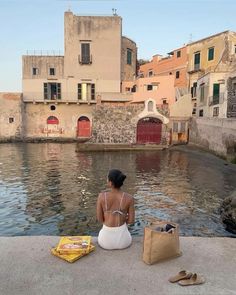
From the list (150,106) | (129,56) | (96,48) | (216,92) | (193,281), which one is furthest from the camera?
(129,56)

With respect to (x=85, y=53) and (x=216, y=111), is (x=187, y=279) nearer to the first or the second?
(x=216, y=111)

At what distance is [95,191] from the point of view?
13930 mm

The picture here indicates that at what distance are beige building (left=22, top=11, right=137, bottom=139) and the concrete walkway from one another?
35.9 m

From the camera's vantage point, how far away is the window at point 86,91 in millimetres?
40875

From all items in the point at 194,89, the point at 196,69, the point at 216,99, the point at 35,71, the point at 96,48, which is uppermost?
the point at 96,48

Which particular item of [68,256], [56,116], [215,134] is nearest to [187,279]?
[68,256]

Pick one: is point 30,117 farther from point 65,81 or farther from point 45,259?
point 45,259

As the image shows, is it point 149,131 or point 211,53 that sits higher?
point 211,53

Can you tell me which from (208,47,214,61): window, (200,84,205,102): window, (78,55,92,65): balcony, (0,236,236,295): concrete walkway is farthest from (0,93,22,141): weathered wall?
(0,236,236,295): concrete walkway

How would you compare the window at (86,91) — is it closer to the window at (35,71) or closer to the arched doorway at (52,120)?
the arched doorway at (52,120)

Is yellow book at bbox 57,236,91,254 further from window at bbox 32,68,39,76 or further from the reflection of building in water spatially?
window at bbox 32,68,39,76

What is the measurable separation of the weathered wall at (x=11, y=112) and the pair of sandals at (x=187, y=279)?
3859 centimetres

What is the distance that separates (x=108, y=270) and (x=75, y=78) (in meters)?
38.7

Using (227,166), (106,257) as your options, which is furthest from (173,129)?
(106,257)
